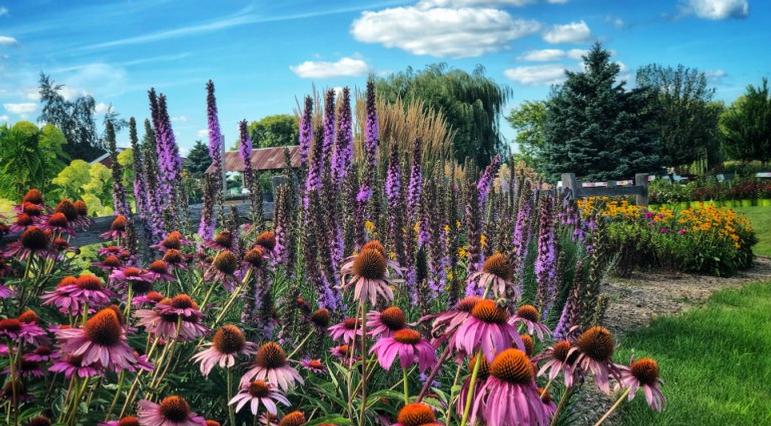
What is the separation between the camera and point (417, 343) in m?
1.89

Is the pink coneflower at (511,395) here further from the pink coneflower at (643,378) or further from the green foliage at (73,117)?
the green foliage at (73,117)

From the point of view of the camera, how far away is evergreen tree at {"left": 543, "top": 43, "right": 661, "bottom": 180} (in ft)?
84.9

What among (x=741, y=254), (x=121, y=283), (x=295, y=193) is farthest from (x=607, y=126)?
(x=121, y=283)

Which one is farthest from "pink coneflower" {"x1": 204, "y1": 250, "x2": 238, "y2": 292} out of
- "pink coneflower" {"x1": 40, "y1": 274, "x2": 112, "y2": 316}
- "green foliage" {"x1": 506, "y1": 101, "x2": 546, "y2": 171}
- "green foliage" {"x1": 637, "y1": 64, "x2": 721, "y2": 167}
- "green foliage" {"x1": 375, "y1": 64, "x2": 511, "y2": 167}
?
"green foliage" {"x1": 506, "y1": 101, "x2": 546, "y2": 171}

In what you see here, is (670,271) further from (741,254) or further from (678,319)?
(678,319)

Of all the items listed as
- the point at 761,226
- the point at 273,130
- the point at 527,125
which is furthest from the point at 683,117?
the point at 273,130

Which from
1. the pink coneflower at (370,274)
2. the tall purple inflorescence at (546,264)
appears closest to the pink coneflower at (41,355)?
the pink coneflower at (370,274)

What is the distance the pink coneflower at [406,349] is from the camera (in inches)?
71.8

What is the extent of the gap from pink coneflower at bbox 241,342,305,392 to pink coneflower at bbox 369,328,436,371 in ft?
0.85

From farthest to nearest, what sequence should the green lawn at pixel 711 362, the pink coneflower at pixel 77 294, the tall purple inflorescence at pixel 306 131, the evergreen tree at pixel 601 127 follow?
the evergreen tree at pixel 601 127 → the tall purple inflorescence at pixel 306 131 → the green lawn at pixel 711 362 → the pink coneflower at pixel 77 294

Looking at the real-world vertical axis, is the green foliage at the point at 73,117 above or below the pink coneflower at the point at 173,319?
above

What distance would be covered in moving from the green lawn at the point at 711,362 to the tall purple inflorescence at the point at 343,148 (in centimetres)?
271

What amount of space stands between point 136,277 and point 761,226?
17060 millimetres

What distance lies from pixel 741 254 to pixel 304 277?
999cm
